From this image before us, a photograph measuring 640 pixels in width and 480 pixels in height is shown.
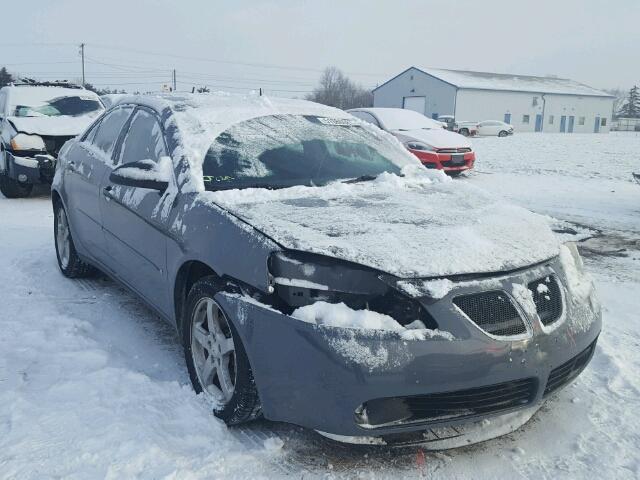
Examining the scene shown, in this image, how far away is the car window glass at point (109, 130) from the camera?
4.26m

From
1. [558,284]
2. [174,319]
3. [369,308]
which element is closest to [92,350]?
[174,319]

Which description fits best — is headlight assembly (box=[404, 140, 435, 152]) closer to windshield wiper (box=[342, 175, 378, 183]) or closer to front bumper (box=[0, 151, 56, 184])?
front bumper (box=[0, 151, 56, 184])

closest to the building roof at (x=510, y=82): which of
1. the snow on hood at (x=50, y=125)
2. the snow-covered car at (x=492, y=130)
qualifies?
the snow-covered car at (x=492, y=130)

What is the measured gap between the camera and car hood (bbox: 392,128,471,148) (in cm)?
1220

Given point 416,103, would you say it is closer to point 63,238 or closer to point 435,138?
point 435,138

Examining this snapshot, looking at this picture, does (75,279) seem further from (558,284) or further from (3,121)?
(3,121)

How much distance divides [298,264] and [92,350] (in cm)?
173

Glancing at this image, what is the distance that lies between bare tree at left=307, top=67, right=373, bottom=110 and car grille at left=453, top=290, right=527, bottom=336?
7461 cm

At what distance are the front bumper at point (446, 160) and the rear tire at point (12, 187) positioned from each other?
22.9ft

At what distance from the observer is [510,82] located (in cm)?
5691

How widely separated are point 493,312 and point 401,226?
0.62 metres

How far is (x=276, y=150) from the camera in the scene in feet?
11.7

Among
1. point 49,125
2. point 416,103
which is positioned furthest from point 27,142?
point 416,103

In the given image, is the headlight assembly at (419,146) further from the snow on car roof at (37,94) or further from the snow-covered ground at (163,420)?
the snow-covered ground at (163,420)
